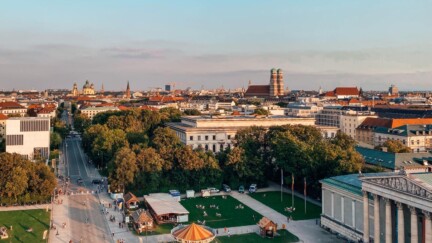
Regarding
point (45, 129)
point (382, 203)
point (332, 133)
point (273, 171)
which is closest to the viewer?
point (382, 203)

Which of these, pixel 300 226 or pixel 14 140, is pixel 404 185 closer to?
pixel 300 226

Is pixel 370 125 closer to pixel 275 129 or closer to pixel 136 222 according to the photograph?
pixel 275 129

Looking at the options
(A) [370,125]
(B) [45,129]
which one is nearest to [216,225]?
(B) [45,129]

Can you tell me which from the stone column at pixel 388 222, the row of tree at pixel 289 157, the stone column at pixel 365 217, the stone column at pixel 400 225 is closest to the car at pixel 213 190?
the row of tree at pixel 289 157

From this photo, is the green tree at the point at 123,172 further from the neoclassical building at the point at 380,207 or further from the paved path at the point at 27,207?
the neoclassical building at the point at 380,207

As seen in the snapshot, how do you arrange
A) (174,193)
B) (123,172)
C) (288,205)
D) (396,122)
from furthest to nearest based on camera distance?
(396,122), (123,172), (174,193), (288,205)

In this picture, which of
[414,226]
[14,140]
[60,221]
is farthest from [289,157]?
[14,140]
